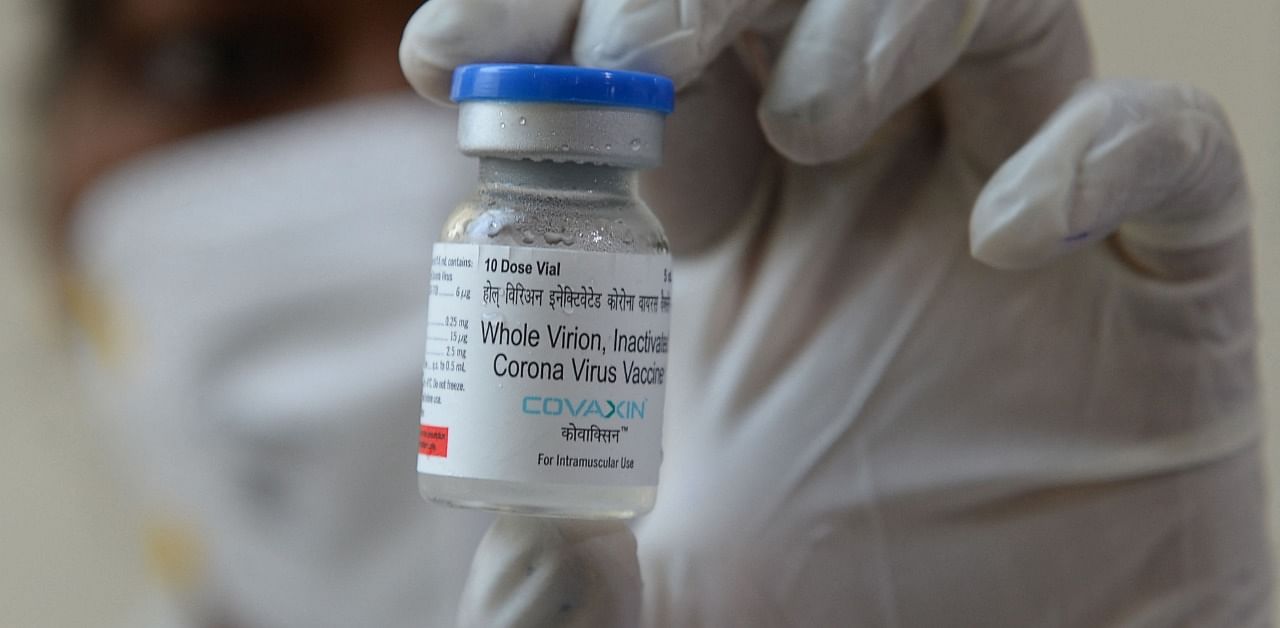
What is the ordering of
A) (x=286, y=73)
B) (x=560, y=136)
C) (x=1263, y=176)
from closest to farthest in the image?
1. (x=560, y=136)
2. (x=1263, y=176)
3. (x=286, y=73)

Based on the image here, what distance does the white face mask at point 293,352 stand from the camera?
5.00 ft

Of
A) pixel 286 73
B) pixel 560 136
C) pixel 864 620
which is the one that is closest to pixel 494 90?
pixel 560 136

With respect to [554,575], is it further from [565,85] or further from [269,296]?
[269,296]

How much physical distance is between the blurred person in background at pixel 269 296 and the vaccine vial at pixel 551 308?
0.84m

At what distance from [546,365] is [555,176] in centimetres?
11

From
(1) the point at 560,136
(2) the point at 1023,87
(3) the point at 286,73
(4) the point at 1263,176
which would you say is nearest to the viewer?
(1) the point at 560,136

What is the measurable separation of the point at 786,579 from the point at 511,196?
0.40 meters

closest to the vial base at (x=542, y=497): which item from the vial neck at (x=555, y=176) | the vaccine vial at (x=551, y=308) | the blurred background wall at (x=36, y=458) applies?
Answer: the vaccine vial at (x=551, y=308)

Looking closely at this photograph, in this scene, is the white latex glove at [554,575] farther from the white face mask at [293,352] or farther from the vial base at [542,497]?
the white face mask at [293,352]

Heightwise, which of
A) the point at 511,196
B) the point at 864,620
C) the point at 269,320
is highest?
the point at 511,196

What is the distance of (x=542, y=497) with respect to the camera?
0.69m

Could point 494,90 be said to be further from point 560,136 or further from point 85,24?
point 85,24

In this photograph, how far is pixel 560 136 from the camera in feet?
2.22

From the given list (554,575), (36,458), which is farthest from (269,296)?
(36,458)
